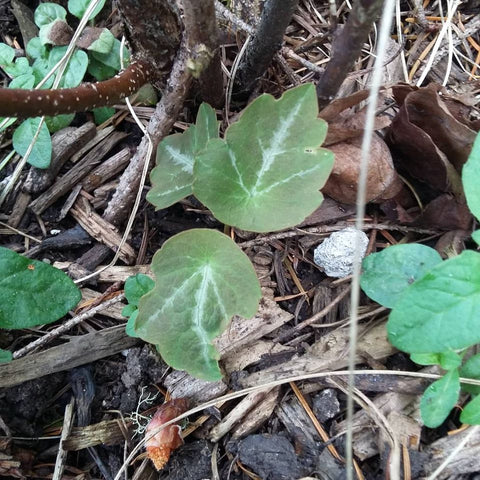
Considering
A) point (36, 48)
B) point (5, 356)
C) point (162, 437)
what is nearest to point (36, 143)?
point (36, 48)

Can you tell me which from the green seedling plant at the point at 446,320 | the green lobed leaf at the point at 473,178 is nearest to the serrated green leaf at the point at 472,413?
the green seedling plant at the point at 446,320

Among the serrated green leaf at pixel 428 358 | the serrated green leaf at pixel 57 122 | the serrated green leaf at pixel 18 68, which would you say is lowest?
the serrated green leaf at pixel 428 358

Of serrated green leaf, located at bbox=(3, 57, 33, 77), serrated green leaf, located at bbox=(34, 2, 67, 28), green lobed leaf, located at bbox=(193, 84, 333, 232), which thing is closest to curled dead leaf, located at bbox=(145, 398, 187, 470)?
green lobed leaf, located at bbox=(193, 84, 333, 232)

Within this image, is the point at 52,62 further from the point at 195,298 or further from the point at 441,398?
the point at 441,398

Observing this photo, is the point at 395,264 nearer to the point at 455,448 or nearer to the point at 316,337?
the point at 316,337

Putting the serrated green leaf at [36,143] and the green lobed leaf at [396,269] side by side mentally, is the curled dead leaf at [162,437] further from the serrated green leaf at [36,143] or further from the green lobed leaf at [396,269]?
the serrated green leaf at [36,143]
